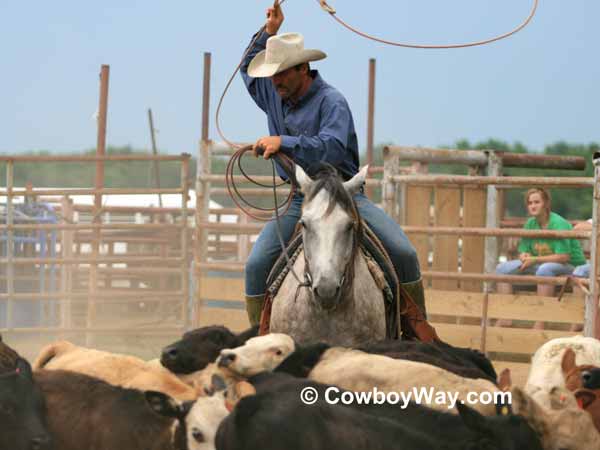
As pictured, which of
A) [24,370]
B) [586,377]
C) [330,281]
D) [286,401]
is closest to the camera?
[286,401]

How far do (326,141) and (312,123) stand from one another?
0.88ft

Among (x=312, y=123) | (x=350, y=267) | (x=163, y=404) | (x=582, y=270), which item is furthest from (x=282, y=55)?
(x=582, y=270)

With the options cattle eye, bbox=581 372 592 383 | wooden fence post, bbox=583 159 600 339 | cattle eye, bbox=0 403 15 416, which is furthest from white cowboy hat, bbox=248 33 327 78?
wooden fence post, bbox=583 159 600 339

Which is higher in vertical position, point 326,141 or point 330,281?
point 326,141

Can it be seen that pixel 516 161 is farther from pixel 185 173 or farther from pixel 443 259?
pixel 185 173

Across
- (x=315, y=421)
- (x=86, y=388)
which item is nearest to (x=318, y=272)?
(x=86, y=388)

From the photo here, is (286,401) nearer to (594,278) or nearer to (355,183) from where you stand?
(355,183)

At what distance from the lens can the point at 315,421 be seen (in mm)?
3453

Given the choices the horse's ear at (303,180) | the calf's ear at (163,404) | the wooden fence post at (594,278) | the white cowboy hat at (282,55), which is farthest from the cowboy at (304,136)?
the wooden fence post at (594,278)

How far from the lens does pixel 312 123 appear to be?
603 centimetres

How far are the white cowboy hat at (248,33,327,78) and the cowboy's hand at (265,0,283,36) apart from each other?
0.32 meters

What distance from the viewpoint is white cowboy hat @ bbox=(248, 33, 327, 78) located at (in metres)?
5.93

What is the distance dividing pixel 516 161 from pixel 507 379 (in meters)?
7.05

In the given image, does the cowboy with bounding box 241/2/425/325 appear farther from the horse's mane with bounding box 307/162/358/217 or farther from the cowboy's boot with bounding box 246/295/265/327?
the horse's mane with bounding box 307/162/358/217
